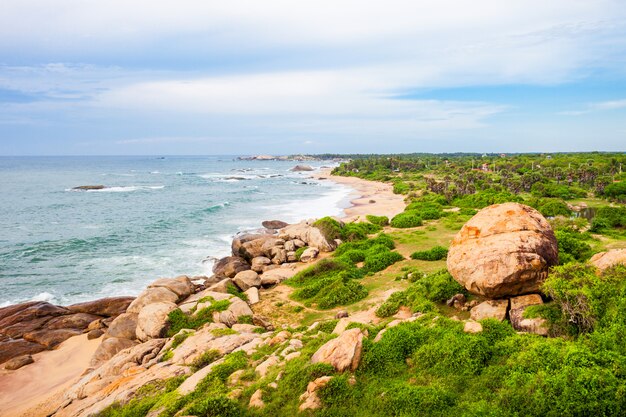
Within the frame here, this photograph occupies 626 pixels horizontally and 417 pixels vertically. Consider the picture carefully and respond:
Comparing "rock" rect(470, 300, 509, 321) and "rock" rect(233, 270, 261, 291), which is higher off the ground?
"rock" rect(470, 300, 509, 321)

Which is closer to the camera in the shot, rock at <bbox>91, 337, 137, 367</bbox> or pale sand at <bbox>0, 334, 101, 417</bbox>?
Answer: pale sand at <bbox>0, 334, 101, 417</bbox>

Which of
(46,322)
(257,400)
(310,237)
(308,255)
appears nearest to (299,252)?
(308,255)

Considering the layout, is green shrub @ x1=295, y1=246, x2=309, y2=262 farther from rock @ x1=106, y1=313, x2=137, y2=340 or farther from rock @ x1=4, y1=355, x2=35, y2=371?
rock @ x1=4, y1=355, x2=35, y2=371

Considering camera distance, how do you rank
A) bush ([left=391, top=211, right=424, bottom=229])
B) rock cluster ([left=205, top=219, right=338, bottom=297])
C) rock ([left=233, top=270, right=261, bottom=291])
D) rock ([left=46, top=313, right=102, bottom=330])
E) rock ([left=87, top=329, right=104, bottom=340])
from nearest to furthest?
rock ([left=87, top=329, right=104, bottom=340]), rock ([left=46, top=313, right=102, bottom=330]), rock ([left=233, top=270, right=261, bottom=291]), rock cluster ([left=205, top=219, right=338, bottom=297]), bush ([left=391, top=211, right=424, bottom=229])

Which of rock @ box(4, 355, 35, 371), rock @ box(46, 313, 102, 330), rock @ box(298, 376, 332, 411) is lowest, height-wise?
rock @ box(4, 355, 35, 371)

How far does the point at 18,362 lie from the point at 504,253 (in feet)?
72.2

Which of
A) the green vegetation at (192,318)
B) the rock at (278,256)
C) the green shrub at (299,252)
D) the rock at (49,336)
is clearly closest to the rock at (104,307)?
the rock at (49,336)

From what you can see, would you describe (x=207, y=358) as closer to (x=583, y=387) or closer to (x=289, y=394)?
(x=289, y=394)

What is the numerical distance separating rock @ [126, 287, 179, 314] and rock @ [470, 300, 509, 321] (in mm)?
15587

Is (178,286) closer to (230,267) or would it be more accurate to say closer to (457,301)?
(230,267)

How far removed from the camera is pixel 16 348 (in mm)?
18266

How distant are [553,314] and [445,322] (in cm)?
289

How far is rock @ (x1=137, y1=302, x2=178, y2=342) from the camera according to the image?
52.5 ft

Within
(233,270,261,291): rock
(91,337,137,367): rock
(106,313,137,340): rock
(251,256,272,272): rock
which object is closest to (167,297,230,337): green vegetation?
(91,337,137,367): rock
